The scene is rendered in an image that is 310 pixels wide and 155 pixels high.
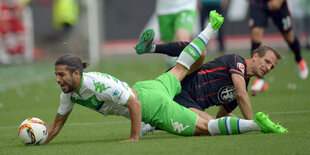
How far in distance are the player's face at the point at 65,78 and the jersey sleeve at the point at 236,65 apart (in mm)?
1776

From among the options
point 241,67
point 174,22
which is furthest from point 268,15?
point 241,67

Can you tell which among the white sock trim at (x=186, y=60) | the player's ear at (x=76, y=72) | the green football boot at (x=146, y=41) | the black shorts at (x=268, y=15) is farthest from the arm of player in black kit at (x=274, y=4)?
the player's ear at (x=76, y=72)

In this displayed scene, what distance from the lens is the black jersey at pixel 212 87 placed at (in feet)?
22.9

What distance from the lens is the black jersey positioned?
698 centimetres

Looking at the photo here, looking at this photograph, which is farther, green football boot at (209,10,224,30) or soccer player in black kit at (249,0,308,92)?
soccer player in black kit at (249,0,308,92)

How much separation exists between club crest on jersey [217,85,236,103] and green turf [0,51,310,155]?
24.5 inches

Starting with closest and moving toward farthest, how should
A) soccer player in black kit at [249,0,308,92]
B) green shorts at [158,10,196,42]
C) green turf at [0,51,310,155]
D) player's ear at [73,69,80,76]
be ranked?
green turf at [0,51,310,155] < player's ear at [73,69,80,76] < green shorts at [158,10,196,42] < soccer player in black kit at [249,0,308,92]

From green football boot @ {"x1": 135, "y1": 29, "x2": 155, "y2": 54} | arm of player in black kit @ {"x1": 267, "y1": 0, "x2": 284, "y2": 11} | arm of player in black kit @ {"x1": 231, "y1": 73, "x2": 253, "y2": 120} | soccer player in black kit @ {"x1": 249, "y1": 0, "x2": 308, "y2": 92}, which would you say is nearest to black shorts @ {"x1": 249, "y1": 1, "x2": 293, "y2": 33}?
soccer player in black kit @ {"x1": 249, "y1": 0, "x2": 308, "y2": 92}

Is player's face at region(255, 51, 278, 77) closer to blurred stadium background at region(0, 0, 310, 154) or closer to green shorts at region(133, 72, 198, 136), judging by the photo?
blurred stadium background at region(0, 0, 310, 154)

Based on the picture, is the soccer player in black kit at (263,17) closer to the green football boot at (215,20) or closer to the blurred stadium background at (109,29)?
the green football boot at (215,20)

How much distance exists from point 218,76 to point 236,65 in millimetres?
301

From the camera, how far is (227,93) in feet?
23.0

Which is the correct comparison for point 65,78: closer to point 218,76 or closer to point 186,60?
point 186,60

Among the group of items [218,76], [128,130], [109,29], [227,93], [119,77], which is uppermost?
[218,76]
